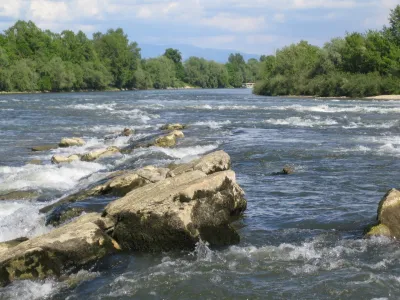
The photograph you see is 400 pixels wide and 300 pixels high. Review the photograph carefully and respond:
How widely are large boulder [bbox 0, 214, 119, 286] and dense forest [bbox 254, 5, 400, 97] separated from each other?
65.0 metres

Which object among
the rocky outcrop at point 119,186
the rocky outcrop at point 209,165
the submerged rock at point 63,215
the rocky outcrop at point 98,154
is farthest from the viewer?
the rocky outcrop at point 98,154

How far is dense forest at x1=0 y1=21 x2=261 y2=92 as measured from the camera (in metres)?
108

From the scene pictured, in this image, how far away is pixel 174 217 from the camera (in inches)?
360

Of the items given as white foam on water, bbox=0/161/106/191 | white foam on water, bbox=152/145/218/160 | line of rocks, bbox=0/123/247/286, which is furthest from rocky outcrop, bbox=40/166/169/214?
white foam on water, bbox=152/145/218/160

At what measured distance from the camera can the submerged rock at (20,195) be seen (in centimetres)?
1331

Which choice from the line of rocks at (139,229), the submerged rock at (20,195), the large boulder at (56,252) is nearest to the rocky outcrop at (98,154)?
the submerged rock at (20,195)

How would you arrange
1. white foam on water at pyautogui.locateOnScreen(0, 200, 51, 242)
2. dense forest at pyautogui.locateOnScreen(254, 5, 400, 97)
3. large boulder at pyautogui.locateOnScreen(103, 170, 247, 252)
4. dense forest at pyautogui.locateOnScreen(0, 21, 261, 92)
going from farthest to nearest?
dense forest at pyautogui.locateOnScreen(0, 21, 261, 92)
dense forest at pyautogui.locateOnScreen(254, 5, 400, 97)
white foam on water at pyautogui.locateOnScreen(0, 200, 51, 242)
large boulder at pyautogui.locateOnScreen(103, 170, 247, 252)

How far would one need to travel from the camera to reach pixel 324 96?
250ft

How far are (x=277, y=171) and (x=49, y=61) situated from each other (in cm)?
11006

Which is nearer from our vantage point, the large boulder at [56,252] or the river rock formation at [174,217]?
the large boulder at [56,252]

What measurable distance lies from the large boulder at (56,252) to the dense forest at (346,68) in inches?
2560

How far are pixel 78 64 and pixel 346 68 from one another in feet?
252

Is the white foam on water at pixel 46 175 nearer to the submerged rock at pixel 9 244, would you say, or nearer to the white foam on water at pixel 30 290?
the submerged rock at pixel 9 244

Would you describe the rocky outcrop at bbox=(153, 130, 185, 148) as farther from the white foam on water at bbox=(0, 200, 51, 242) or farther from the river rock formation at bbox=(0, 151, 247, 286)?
the river rock formation at bbox=(0, 151, 247, 286)
